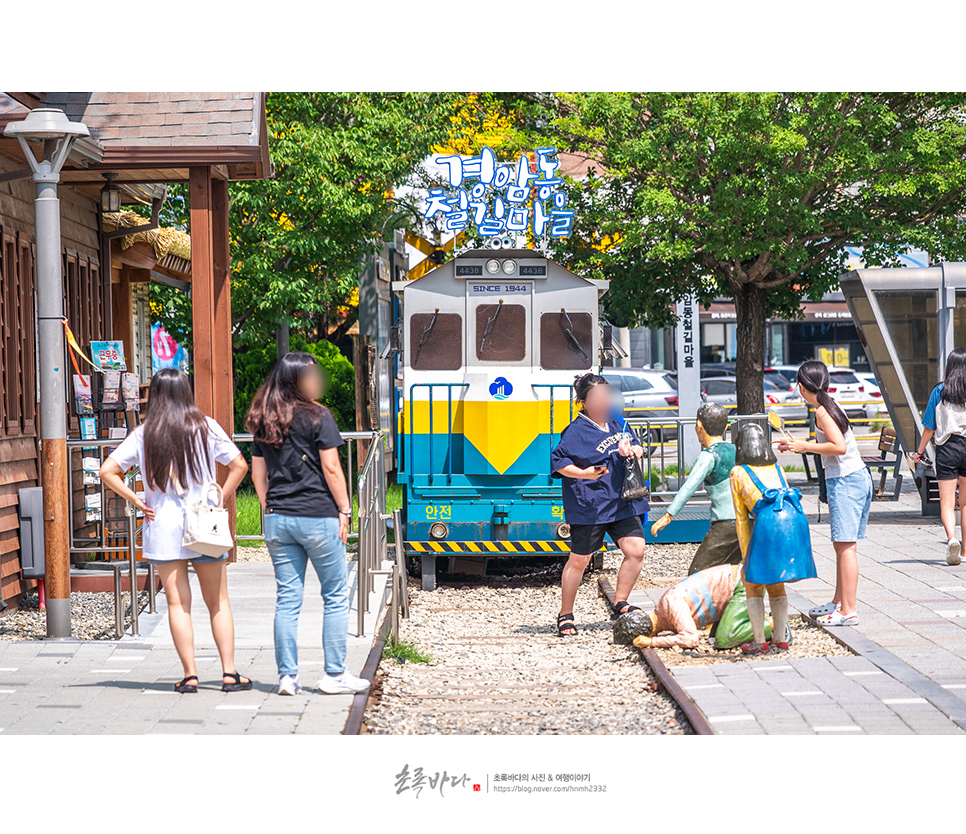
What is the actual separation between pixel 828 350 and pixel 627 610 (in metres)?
40.5

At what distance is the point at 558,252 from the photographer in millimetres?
→ 17312

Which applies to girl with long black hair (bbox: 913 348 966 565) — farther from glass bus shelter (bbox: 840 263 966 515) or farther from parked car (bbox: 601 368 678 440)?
parked car (bbox: 601 368 678 440)

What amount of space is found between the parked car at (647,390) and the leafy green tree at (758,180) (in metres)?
11.3

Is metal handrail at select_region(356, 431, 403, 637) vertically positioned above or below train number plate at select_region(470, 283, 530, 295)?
below

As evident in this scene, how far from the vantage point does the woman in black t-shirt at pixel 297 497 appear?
5977 millimetres

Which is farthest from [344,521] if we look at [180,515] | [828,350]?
[828,350]

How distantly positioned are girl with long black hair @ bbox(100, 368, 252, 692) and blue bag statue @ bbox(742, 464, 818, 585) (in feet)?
9.89

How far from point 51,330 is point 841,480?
5239mm

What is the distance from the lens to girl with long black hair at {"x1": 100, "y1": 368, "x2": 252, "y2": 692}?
240 inches

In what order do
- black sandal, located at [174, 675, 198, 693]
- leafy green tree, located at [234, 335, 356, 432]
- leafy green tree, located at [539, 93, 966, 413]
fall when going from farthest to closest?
leafy green tree, located at [234, 335, 356, 432] < leafy green tree, located at [539, 93, 966, 413] < black sandal, located at [174, 675, 198, 693]

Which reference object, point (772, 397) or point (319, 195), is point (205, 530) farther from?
point (772, 397)

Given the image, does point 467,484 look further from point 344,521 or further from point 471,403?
point 344,521

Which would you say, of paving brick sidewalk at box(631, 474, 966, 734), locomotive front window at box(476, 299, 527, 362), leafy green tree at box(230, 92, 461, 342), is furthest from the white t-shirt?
leafy green tree at box(230, 92, 461, 342)

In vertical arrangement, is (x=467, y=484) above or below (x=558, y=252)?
below
